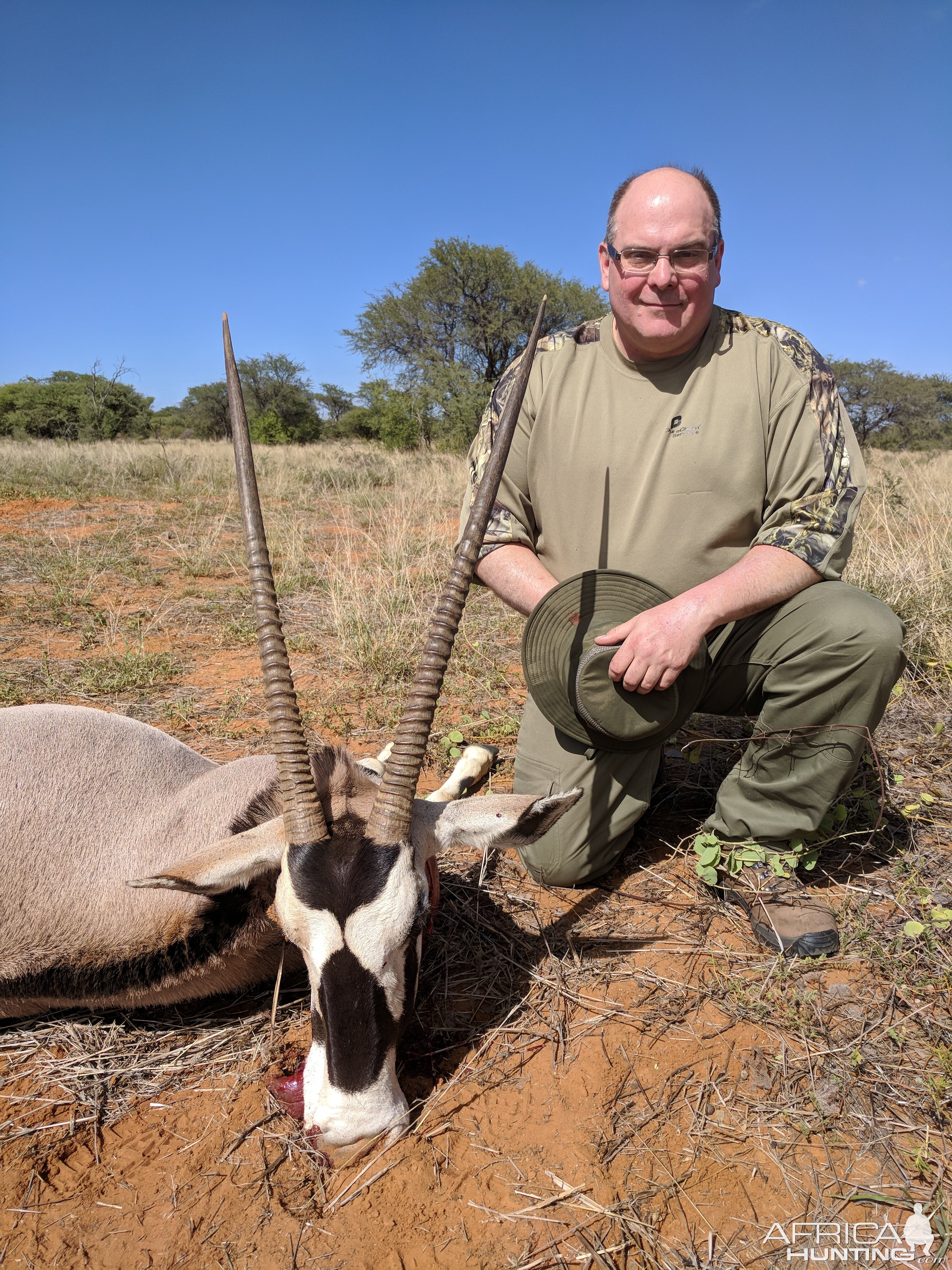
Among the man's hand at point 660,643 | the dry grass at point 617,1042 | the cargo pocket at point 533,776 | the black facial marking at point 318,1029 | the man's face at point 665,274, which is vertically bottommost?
the dry grass at point 617,1042

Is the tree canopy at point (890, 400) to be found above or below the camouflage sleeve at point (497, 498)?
above

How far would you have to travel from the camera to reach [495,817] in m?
2.31

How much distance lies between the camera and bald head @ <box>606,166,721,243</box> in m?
3.06

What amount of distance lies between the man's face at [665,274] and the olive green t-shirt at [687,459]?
153 mm

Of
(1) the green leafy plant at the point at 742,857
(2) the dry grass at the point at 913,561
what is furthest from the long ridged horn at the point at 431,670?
(2) the dry grass at the point at 913,561

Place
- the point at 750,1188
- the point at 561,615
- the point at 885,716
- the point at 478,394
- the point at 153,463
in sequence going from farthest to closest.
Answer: the point at 478,394 → the point at 153,463 → the point at 885,716 → the point at 561,615 → the point at 750,1188

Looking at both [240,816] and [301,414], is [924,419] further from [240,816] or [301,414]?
[240,816]

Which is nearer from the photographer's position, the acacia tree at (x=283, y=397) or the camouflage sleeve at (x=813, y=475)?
the camouflage sleeve at (x=813, y=475)

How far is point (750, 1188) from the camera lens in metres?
1.97

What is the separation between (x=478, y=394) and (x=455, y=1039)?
Result: 19824 mm

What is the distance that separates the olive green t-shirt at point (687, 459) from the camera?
9.93ft

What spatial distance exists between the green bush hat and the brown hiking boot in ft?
2.22

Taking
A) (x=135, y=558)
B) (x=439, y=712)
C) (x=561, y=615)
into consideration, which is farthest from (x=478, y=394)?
(x=561, y=615)

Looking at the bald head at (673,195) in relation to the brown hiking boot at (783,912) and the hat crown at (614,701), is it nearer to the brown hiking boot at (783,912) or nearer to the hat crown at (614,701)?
the hat crown at (614,701)
